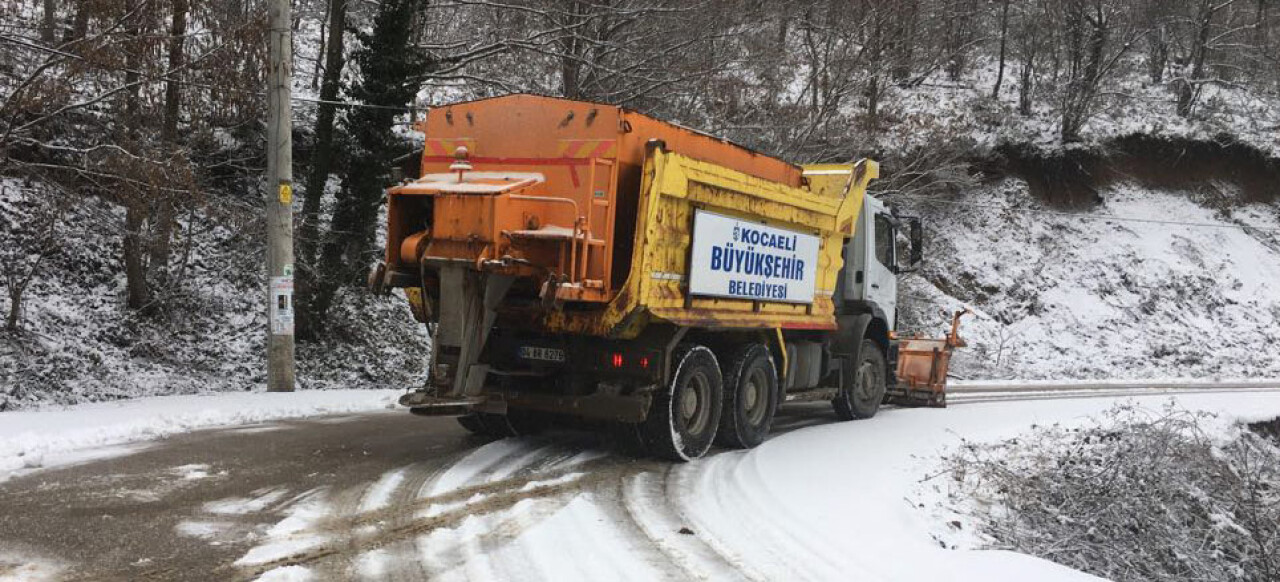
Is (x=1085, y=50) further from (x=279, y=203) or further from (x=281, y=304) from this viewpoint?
(x=281, y=304)

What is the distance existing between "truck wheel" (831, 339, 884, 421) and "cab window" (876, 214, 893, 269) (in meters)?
1.06

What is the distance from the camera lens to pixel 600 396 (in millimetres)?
7344

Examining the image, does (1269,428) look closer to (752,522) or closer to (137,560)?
(752,522)

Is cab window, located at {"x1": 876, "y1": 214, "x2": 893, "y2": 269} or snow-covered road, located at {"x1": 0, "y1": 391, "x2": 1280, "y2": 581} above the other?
cab window, located at {"x1": 876, "y1": 214, "x2": 893, "y2": 269}

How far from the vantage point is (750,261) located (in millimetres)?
8203

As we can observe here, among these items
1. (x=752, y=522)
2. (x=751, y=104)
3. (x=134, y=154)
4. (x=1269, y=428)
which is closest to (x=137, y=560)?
(x=752, y=522)

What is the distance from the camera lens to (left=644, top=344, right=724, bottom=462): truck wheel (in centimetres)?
756

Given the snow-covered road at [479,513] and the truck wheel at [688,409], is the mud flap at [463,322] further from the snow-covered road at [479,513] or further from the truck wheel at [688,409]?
the truck wheel at [688,409]

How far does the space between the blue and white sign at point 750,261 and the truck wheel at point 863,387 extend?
6.07 ft

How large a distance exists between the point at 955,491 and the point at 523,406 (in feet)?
12.0

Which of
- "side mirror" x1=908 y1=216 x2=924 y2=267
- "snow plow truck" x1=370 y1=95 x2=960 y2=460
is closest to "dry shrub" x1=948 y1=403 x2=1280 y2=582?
"snow plow truck" x1=370 y1=95 x2=960 y2=460

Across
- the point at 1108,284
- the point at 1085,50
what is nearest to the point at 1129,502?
the point at 1108,284

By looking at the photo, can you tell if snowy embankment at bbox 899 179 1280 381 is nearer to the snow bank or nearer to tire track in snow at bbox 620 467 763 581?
the snow bank

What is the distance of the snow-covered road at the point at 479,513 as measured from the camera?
15.0 feet
